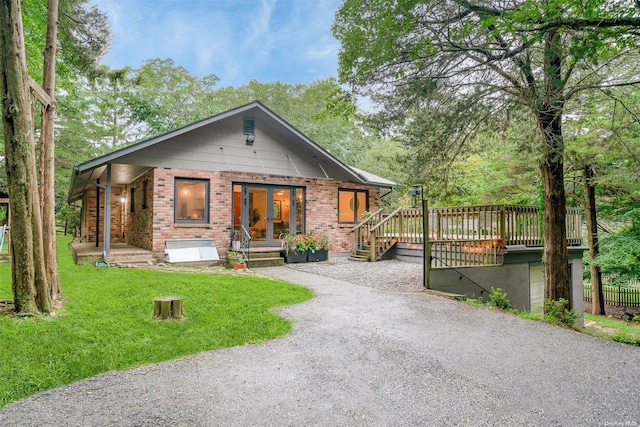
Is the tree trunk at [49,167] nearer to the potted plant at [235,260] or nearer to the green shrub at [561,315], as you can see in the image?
the potted plant at [235,260]

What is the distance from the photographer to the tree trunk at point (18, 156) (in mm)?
4769

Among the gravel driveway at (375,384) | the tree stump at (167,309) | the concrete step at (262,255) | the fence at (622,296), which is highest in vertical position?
the concrete step at (262,255)

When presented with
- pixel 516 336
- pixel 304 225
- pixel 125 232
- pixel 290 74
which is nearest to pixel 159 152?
pixel 304 225

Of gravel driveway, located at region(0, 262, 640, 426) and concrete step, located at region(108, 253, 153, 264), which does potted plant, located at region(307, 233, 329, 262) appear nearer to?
concrete step, located at region(108, 253, 153, 264)

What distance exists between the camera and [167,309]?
16.3 ft

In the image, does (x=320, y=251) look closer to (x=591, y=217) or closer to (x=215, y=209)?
→ (x=215, y=209)

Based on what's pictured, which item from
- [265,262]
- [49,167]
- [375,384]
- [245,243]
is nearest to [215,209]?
[245,243]

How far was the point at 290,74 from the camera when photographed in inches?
Answer: 1298

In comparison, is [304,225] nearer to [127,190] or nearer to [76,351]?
[127,190]

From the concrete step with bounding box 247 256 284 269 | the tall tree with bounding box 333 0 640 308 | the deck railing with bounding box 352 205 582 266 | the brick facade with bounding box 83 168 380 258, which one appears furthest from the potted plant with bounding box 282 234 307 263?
the tall tree with bounding box 333 0 640 308

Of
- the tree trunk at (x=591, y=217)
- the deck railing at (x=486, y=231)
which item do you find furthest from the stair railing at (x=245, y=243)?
the tree trunk at (x=591, y=217)

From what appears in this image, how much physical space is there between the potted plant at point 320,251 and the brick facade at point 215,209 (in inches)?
34.1

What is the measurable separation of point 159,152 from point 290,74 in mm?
24923

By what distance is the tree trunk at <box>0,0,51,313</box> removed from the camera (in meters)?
4.77
